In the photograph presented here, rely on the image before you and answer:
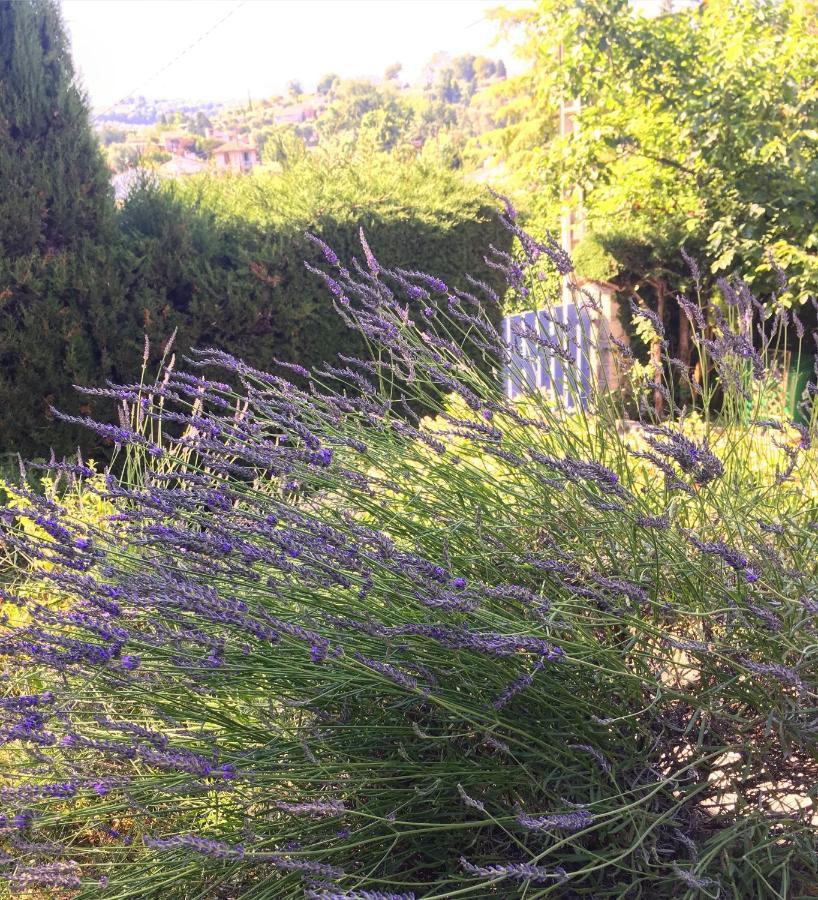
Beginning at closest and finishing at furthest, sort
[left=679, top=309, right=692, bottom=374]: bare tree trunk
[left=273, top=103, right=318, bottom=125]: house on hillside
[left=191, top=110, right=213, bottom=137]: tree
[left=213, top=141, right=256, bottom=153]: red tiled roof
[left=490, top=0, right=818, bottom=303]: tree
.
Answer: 1. [left=490, top=0, right=818, bottom=303]: tree
2. [left=679, top=309, right=692, bottom=374]: bare tree trunk
3. [left=213, top=141, right=256, bottom=153]: red tiled roof
4. [left=191, top=110, right=213, bottom=137]: tree
5. [left=273, top=103, right=318, bottom=125]: house on hillside

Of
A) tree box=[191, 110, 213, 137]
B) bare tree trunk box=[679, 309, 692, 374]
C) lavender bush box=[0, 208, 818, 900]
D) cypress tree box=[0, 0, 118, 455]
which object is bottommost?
bare tree trunk box=[679, 309, 692, 374]

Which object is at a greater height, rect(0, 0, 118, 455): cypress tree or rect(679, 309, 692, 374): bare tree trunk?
rect(0, 0, 118, 455): cypress tree

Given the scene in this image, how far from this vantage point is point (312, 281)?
255 inches

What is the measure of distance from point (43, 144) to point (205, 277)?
1.21 metres

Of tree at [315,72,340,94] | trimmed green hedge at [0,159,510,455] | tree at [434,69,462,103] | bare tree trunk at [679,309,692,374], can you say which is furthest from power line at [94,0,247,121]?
tree at [315,72,340,94]

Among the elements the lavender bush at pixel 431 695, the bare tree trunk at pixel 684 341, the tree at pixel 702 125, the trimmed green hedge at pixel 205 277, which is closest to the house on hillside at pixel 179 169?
the trimmed green hedge at pixel 205 277

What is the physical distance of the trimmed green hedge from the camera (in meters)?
5.19

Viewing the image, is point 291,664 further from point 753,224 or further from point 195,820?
point 753,224

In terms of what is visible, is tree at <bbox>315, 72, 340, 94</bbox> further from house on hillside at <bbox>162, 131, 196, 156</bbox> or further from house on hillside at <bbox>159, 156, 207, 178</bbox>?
house on hillside at <bbox>159, 156, 207, 178</bbox>

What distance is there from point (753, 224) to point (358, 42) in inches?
3858

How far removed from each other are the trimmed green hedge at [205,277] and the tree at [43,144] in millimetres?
206

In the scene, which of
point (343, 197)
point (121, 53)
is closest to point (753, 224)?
point (343, 197)

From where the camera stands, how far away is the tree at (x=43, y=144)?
5156 mm

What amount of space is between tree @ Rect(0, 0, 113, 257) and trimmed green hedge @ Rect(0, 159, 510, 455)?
0.21 meters
